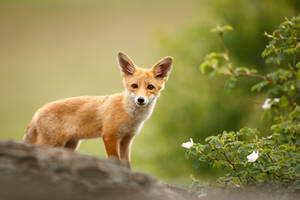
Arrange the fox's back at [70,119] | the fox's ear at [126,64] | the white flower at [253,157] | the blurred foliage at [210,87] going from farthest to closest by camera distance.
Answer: the blurred foliage at [210,87] → the fox's ear at [126,64] → the fox's back at [70,119] → the white flower at [253,157]

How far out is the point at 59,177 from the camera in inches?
90.2

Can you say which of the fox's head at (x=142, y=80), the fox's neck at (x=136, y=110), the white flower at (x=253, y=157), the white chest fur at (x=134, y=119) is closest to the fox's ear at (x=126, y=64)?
the fox's head at (x=142, y=80)

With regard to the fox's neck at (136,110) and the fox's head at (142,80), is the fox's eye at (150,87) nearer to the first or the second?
the fox's head at (142,80)

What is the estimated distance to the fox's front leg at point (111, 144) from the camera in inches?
182

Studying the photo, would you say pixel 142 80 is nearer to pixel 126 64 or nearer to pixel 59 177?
pixel 126 64

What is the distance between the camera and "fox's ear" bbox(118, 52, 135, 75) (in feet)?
17.2

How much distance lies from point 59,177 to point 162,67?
333 cm

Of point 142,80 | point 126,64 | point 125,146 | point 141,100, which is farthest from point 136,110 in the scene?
point 126,64

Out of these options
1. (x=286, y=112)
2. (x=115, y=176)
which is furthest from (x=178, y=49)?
(x=115, y=176)

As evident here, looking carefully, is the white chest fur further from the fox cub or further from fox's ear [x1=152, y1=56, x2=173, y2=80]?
fox's ear [x1=152, y1=56, x2=173, y2=80]

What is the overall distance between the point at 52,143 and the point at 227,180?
2490mm

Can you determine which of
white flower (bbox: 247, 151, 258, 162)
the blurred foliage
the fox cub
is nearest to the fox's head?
the fox cub

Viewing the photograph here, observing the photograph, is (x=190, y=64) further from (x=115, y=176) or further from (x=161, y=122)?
(x=115, y=176)

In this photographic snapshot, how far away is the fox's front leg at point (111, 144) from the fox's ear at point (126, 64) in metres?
1.08
